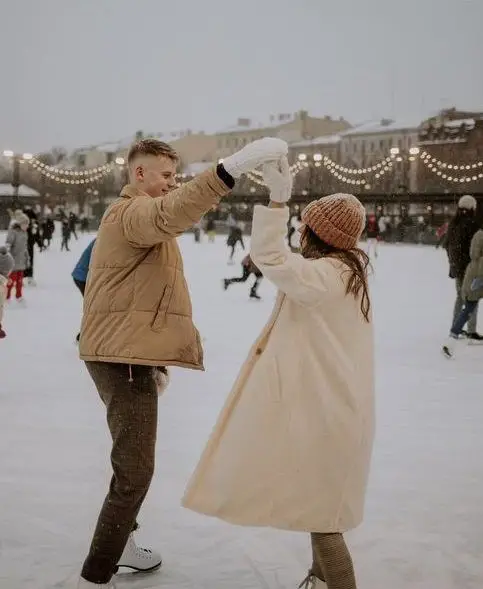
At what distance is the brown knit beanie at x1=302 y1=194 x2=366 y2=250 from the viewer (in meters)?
2.37

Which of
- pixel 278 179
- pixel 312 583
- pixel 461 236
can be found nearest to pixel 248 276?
pixel 461 236

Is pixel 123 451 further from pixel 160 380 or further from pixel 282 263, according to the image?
pixel 282 263

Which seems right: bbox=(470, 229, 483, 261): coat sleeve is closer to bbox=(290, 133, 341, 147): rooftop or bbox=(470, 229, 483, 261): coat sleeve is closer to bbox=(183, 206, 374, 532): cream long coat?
bbox=(183, 206, 374, 532): cream long coat

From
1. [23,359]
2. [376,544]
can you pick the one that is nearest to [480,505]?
[376,544]

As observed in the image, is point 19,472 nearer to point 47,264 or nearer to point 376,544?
point 376,544

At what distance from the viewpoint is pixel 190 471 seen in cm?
399

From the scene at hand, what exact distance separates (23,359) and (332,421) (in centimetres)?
499

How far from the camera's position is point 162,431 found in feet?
15.4

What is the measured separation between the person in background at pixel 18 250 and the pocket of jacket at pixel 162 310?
8667mm

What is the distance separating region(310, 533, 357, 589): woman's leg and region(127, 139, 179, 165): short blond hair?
4.04 ft

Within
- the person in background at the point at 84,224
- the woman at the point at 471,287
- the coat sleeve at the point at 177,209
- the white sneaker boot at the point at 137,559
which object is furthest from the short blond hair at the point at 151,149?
the person in background at the point at 84,224

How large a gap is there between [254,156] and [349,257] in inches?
16.1

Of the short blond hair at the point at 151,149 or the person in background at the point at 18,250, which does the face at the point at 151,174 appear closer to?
→ the short blond hair at the point at 151,149

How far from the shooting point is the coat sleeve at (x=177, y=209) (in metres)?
2.25
